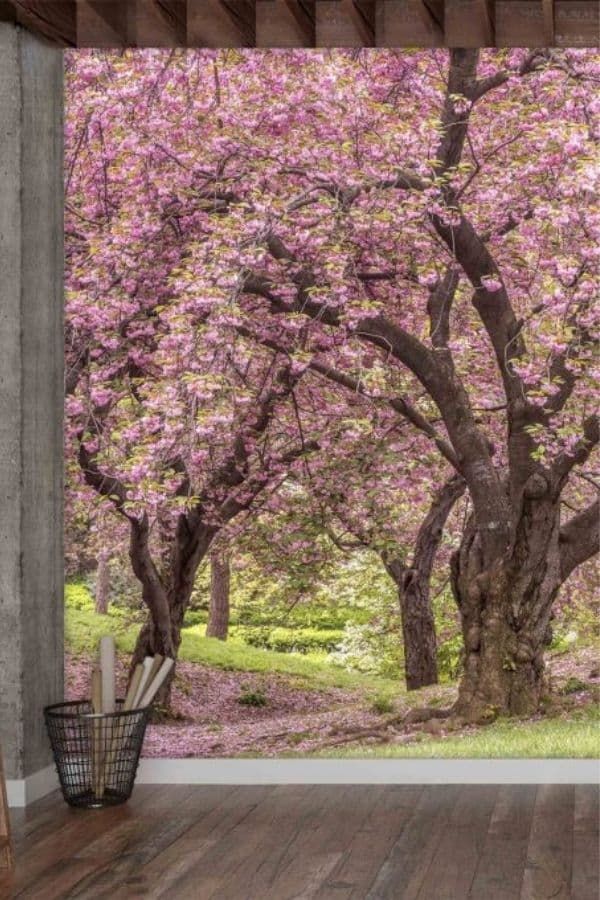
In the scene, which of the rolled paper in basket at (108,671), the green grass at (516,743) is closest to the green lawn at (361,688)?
the green grass at (516,743)

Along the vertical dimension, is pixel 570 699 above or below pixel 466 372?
below

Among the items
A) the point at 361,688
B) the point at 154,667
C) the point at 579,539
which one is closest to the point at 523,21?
the point at 579,539

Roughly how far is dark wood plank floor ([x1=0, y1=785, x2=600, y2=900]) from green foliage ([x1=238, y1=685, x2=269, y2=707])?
1.22 feet

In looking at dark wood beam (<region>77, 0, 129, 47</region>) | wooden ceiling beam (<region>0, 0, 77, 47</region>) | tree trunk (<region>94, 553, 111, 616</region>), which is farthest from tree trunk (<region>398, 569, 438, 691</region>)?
wooden ceiling beam (<region>0, 0, 77, 47</region>)

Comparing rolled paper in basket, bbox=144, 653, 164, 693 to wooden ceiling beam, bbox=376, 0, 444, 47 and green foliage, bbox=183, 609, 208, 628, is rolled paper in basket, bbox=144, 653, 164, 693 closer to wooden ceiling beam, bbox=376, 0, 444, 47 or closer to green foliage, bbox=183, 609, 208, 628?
green foliage, bbox=183, 609, 208, 628

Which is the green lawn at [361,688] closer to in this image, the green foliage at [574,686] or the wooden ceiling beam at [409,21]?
the green foliage at [574,686]

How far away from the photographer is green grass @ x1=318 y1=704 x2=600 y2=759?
14.2 ft

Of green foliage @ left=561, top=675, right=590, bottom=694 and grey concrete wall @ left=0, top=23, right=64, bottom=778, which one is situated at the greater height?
grey concrete wall @ left=0, top=23, right=64, bottom=778

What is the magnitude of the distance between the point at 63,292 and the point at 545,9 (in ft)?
5.98

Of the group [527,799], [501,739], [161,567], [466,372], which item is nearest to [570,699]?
[501,739]

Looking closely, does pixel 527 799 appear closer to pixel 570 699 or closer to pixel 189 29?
pixel 570 699

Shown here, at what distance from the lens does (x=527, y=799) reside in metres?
3.93

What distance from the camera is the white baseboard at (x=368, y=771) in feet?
14.0

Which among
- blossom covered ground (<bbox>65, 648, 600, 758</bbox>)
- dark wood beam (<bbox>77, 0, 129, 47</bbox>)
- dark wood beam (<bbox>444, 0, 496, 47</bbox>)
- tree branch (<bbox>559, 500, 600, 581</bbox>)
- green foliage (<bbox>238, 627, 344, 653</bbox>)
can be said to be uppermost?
dark wood beam (<bbox>77, 0, 129, 47</bbox>)
